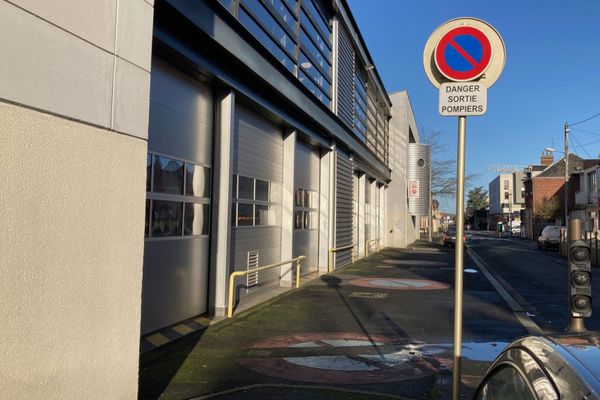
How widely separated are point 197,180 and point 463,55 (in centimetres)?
566

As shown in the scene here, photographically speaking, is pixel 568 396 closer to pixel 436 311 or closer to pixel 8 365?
pixel 8 365

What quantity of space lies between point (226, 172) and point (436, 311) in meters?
4.84

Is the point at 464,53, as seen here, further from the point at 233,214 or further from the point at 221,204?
the point at 233,214

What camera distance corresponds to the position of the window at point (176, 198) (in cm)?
725

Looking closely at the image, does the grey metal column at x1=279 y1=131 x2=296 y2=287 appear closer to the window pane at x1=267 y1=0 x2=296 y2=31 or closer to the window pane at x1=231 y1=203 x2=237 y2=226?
the window pane at x1=267 y1=0 x2=296 y2=31

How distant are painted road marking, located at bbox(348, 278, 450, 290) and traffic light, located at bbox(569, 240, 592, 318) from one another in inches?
291

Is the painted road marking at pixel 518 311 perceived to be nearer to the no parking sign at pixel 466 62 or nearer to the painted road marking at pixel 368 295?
the painted road marking at pixel 368 295

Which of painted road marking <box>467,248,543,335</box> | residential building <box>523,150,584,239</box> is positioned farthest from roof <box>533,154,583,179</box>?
painted road marking <box>467,248,543,335</box>

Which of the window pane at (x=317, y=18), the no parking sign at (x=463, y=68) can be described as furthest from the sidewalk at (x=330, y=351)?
the window pane at (x=317, y=18)

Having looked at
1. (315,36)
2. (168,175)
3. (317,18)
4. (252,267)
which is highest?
(317,18)

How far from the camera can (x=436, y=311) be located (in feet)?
32.3

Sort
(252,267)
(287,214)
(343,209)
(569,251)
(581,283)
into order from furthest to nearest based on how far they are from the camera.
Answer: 1. (343,209)
2. (287,214)
3. (252,267)
4. (569,251)
5. (581,283)

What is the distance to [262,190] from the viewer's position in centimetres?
1176

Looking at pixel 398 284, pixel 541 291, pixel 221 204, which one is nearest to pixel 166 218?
pixel 221 204
